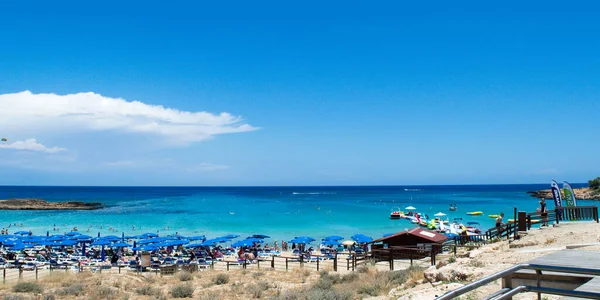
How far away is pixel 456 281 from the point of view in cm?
937

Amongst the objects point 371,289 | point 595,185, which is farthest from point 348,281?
point 595,185

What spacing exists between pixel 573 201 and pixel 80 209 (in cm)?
8168

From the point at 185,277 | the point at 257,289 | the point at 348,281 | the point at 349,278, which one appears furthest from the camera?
the point at 185,277

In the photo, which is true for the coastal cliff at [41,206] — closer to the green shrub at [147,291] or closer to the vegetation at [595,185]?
the green shrub at [147,291]

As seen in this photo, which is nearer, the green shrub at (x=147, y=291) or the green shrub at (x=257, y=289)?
the green shrub at (x=257, y=289)

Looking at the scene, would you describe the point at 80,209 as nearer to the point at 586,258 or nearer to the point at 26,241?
the point at 26,241

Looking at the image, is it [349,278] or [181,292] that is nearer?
[181,292]

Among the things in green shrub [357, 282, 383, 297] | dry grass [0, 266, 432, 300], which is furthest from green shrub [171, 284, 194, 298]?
green shrub [357, 282, 383, 297]

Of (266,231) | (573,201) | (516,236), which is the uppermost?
(573,201)

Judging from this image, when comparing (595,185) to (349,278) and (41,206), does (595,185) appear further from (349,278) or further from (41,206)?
(41,206)

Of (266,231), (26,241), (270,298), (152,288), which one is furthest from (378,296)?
(266,231)

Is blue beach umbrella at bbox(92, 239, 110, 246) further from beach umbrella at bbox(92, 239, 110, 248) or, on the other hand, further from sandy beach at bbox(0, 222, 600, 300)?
sandy beach at bbox(0, 222, 600, 300)

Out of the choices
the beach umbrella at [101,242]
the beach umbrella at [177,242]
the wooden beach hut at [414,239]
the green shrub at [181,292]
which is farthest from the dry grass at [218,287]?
the beach umbrella at [177,242]

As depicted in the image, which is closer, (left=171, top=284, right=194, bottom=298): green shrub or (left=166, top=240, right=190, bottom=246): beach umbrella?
(left=171, top=284, right=194, bottom=298): green shrub
